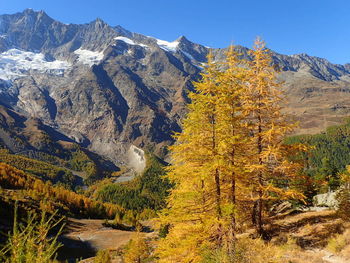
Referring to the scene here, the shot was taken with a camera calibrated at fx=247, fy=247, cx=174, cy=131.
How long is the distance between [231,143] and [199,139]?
1809 mm

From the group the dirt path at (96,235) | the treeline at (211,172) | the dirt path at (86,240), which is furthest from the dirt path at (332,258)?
the dirt path at (96,235)

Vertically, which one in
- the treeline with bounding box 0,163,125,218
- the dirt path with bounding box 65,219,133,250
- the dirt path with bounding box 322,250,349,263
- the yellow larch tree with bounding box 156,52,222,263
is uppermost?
the yellow larch tree with bounding box 156,52,222,263

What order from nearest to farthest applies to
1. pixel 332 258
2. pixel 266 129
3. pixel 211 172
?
pixel 211 172 < pixel 332 258 < pixel 266 129

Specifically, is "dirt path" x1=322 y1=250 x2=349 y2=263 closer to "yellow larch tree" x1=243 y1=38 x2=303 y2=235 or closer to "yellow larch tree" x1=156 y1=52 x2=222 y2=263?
"yellow larch tree" x1=243 y1=38 x2=303 y2=235

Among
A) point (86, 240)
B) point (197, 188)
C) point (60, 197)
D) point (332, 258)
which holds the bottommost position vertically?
point (86, 240)

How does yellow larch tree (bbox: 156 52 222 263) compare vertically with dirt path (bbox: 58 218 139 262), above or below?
above

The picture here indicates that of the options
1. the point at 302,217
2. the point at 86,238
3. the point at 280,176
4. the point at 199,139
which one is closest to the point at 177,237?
the point at 199,139

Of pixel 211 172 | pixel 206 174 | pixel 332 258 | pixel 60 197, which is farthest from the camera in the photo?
pixel 60 197

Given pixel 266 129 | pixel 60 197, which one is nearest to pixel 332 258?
pixel 266 129

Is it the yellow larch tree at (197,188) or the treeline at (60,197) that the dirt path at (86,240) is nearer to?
the treeline at (60,197)

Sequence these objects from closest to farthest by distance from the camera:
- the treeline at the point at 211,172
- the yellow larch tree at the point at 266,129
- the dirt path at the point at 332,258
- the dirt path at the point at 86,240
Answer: the treeline at the point at 211,172 → the dirt path at the point at 332,258 → the yellow larch tree at the point at 266,129 → the dirt path at the point at 86,240

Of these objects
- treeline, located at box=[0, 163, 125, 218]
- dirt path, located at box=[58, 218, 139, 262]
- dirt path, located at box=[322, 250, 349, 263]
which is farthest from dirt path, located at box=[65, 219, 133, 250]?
dirt path, located at box=[322, 250, 349, 263]

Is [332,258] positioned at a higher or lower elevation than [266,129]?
lower

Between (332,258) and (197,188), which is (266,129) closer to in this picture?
(197,188)
